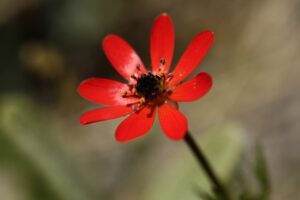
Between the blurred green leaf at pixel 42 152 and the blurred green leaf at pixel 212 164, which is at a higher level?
the blurred green leaf at pixel 42 152

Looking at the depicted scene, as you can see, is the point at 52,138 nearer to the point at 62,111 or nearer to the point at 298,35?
the point at 62,111

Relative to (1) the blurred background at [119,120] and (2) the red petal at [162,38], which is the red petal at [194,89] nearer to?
(2) the red petal at [162,38]

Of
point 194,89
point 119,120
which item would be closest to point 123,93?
point 194,89

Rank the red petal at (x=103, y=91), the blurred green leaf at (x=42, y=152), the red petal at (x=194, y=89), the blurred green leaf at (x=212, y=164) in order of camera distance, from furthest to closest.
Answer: the blurred green leaf at (x=42, y=152), the blurred green leaf at (x=212, y=164), the red petal at (x=103, y=91), the red petal at (x=194, y=89)

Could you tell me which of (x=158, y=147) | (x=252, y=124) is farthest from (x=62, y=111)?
(x=252, y=124)

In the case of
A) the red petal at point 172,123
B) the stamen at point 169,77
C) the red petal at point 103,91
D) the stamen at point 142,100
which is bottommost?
the red petal at point 172,123

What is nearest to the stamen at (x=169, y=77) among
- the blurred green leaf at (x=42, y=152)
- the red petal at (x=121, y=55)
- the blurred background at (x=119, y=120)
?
the red petal at (x=121, y=55)
